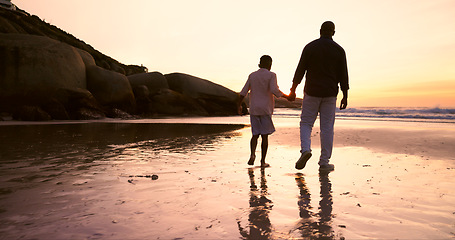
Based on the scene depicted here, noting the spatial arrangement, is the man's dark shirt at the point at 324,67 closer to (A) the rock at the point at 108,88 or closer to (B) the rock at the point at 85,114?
(B) the rock at the point at 85,114

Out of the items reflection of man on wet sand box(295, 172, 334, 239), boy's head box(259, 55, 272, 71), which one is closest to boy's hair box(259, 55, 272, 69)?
boy's head box(259, 55, 272, 71)

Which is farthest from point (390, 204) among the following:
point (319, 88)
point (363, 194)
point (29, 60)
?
point (29, 60)

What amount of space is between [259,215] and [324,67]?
2988mm

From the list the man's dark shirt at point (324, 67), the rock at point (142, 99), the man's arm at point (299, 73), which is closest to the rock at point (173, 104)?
the rock at point (142, 99)

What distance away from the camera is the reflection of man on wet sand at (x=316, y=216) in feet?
7.31

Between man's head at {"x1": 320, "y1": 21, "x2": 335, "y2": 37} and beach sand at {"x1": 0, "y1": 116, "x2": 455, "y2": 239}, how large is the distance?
2026 millimetres

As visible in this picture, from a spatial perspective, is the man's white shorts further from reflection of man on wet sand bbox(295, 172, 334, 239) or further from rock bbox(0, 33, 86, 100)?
rock bbox(0, 33, 86, 100)

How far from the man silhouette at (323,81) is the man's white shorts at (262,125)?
Answer: 22.7 inches

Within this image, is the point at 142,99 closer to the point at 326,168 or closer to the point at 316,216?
the point at 326,168

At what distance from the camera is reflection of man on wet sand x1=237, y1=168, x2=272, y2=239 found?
87.1 inches

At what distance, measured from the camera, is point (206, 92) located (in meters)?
22.8

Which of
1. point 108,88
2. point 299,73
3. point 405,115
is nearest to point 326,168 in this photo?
point 299,73

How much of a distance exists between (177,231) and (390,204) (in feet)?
6.34

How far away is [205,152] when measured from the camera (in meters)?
6.15
